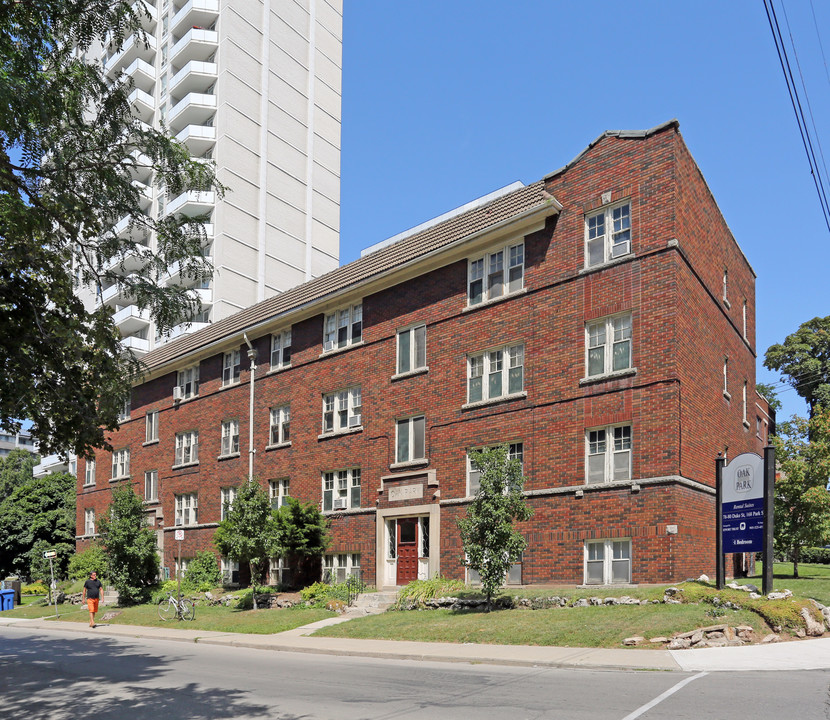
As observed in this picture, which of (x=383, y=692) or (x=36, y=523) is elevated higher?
(x=383, y=692)

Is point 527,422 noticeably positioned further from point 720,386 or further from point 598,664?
point 598,664

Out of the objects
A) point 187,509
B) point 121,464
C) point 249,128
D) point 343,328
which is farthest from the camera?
point 249,128

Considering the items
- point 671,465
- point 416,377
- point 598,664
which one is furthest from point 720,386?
point 598,664

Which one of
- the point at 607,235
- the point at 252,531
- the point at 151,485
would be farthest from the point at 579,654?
the point at 151,485

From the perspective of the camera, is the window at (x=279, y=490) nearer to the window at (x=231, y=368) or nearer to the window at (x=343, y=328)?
the window at (x=231, y=368)

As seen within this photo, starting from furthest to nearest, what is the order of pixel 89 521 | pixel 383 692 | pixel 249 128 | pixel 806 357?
pixel 249 128
pixel 806 357
pixel 89 521
pixel 383 692

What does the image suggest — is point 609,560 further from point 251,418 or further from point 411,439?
point 251,418

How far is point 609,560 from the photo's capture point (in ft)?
76.0

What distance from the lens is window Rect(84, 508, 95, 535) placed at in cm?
5075

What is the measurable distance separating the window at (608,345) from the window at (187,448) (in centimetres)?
2371

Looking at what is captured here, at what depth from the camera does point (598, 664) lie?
49.4ft

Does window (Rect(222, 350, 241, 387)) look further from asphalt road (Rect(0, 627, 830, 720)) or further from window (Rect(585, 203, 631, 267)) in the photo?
asphalt road (Rect(0, 627, 830, 720))

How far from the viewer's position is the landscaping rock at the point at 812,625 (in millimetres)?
17672

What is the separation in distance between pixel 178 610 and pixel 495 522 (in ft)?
45.0
